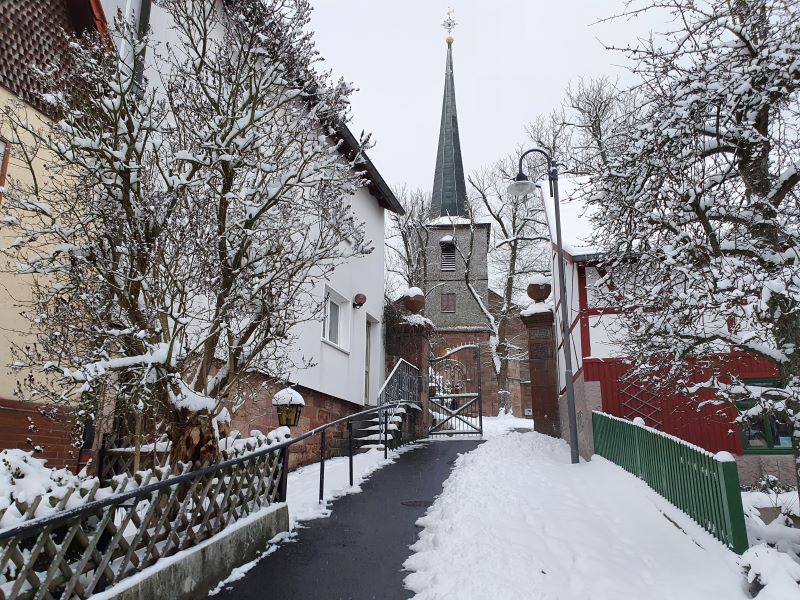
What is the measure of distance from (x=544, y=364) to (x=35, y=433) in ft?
40.4

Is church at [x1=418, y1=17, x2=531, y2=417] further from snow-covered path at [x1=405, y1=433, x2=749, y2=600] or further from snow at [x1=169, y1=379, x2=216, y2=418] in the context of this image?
snow at [x1=169, y1=379, x2=216, y2=418]

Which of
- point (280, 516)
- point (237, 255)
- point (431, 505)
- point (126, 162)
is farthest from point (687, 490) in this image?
point (126, 162)

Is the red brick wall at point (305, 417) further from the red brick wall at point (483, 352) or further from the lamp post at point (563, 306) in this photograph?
the red brick wall at point (483, 352)

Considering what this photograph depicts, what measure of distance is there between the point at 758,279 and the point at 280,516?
17.0ft

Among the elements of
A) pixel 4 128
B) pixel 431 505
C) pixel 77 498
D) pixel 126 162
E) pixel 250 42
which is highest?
pixel 250 42

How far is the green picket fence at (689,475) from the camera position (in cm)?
492

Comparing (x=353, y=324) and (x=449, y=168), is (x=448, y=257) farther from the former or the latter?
(x=353, y=324)

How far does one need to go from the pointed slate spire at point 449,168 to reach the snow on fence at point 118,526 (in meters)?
32.0

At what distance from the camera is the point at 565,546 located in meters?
5.39

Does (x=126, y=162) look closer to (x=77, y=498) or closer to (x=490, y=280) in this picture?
(x=77, y=498)

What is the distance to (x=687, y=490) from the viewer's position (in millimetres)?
5934

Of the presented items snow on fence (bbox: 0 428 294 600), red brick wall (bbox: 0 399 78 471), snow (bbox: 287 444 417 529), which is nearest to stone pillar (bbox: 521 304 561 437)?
snow (bbox: 287 444 417 529)

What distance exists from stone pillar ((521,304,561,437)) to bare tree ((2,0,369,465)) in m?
10.5

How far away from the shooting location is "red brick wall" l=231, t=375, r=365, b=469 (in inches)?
350
